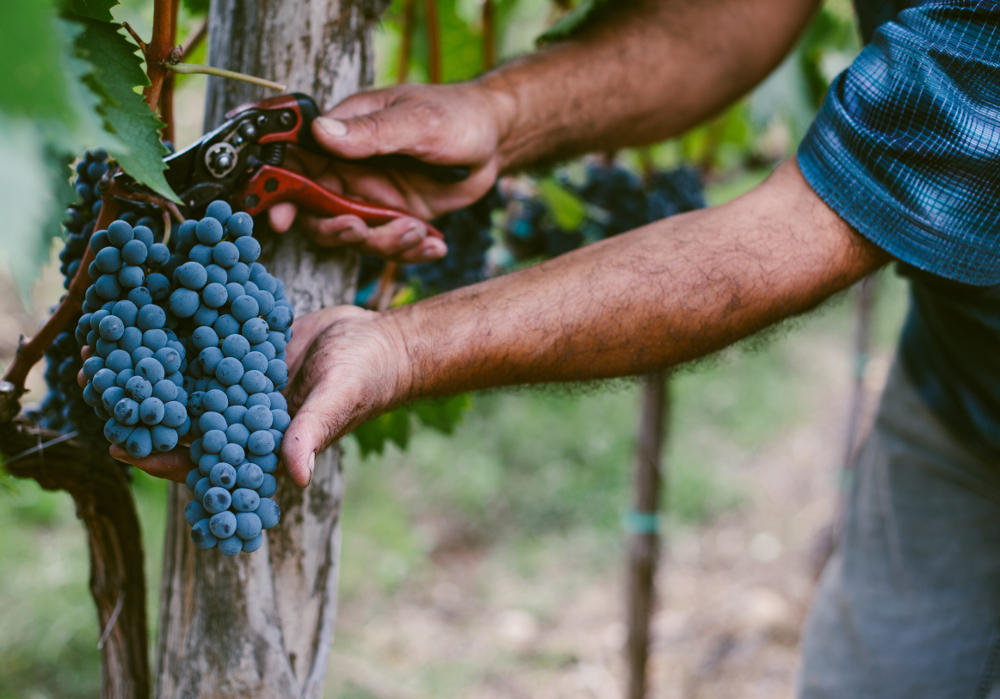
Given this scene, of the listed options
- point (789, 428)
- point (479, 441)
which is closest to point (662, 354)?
point (479, 441)

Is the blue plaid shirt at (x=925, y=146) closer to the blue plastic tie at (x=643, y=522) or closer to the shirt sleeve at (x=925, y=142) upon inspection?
the shirt sleeve at (x=925, y=142)

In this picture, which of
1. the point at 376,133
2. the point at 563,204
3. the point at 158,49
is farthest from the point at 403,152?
the point at 563,204

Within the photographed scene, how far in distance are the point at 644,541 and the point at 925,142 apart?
153 cm

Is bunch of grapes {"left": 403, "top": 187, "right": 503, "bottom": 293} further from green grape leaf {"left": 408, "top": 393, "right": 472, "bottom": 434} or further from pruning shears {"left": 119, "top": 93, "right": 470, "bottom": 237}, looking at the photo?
pruning shears {"left": 119, "top": 93, "right": 470, "bottom": 237}

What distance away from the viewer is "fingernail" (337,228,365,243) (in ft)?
2.81

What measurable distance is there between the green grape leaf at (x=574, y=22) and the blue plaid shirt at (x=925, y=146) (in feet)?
1.64

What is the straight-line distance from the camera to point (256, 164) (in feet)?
2.58

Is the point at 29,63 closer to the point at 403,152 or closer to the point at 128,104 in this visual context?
the point at 128,104

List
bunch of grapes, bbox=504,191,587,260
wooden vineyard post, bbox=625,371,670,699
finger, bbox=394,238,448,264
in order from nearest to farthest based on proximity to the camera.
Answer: finger, bbox=394,238,448,264
bunch of grapes, bbox=504,191,587,260
wooden vineyard post, bbox=625,371,670,699

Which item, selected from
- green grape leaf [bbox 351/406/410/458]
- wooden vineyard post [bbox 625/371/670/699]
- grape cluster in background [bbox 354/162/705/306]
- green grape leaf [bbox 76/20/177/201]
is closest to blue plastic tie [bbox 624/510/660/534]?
wooden vineyard post [bbox 625/371/670/699]

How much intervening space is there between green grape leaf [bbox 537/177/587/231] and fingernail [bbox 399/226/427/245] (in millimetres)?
768

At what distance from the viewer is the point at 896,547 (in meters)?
1.47

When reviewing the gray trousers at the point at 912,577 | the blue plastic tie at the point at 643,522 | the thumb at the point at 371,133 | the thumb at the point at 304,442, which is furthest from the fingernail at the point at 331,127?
the blue plastic tie at the point at 643,522

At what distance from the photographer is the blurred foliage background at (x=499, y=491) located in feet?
6.27
